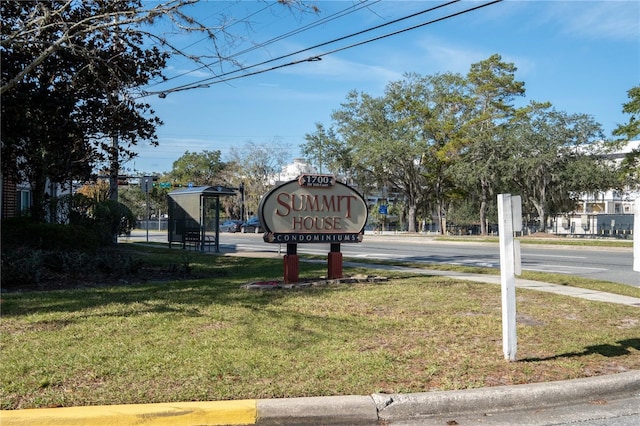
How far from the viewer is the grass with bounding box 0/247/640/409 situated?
5.17 meters

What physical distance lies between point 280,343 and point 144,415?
7.21 feet

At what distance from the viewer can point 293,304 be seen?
9.09 meters

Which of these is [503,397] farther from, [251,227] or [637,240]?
[251,227]

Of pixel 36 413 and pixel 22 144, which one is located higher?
pixel 22 144

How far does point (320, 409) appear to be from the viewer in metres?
4.73

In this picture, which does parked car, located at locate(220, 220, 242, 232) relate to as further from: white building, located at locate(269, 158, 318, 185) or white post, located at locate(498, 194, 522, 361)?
white post, located at locate(498, 194, 522, 361)

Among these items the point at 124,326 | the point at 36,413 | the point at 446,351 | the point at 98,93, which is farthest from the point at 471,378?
the point at 98,93

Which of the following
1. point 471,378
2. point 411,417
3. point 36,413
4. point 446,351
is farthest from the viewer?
Result: point 446,351

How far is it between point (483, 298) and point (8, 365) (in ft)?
24.3

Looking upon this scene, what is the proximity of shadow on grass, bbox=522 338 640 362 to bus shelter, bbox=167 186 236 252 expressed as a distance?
17.8 metres

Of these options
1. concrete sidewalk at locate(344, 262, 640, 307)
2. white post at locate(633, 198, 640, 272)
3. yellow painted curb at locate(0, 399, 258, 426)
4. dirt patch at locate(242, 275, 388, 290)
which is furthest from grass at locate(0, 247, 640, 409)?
white post at locate(633, 198, 640, 272)

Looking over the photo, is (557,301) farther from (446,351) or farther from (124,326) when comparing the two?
(124,326)

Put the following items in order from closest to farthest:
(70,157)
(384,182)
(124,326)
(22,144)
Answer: (124,326)
(22,144)
(70,157)
(384,182)

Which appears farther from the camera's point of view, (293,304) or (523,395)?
(293,304)
